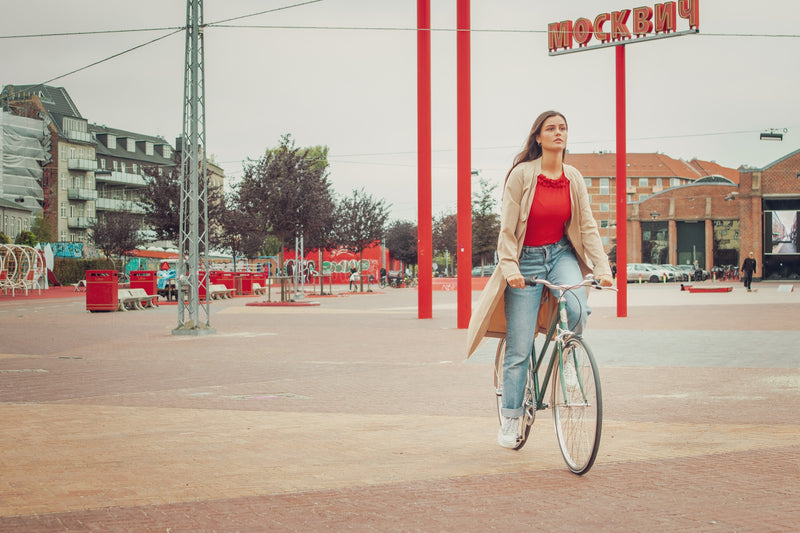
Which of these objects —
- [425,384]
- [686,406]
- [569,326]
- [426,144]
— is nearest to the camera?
[569,326]

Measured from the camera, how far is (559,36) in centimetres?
2147

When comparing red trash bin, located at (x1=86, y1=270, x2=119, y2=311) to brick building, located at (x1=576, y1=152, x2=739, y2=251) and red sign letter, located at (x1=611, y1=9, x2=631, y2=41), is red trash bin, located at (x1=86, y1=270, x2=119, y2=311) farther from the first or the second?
brick building, located at (x1=576, y1=152, x2=739, y2=251)

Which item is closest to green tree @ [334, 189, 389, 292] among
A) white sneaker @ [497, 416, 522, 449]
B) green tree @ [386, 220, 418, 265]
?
green tree @ [386, 220, 418, 265]

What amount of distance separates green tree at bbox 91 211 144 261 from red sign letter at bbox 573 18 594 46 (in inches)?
1696

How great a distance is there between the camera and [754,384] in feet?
28.6

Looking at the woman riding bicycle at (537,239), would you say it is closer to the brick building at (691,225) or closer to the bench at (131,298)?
the bench at (131,298)

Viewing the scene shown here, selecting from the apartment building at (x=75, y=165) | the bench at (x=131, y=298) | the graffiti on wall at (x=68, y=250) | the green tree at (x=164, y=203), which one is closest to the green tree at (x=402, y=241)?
the apartment building at (x=75, y=165)

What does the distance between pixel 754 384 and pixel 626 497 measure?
4937 mm

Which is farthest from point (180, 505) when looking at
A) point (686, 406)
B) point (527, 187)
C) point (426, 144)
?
point (426, 144)

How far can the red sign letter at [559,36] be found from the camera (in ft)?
70.0

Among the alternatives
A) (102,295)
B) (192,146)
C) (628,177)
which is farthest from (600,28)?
(628,177)

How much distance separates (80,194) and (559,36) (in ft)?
238

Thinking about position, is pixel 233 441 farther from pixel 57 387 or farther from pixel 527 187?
pixel 57 387

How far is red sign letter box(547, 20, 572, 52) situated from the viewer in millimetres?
21328
